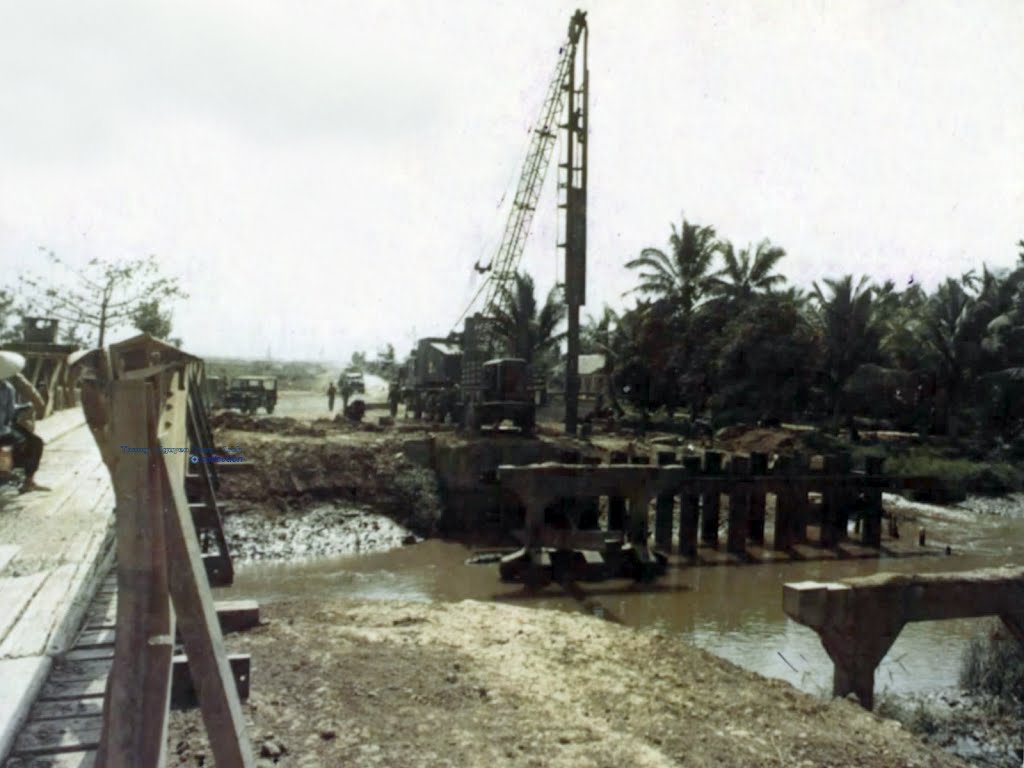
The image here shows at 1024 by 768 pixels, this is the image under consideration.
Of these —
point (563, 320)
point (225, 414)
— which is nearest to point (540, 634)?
point (225, 414)

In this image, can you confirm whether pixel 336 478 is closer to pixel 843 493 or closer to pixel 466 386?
pixel 466 386

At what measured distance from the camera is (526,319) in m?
32.0

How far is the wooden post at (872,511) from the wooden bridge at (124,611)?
12.1m

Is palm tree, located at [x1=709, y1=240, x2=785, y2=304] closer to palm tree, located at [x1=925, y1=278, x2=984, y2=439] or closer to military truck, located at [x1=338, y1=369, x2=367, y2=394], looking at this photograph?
palm tree, located at [x1=925, y1=278, x2=984, y2=439]

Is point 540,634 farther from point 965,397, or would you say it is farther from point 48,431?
point 965,397

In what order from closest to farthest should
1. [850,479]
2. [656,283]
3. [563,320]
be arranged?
[850,479], [656,283], [563,320]

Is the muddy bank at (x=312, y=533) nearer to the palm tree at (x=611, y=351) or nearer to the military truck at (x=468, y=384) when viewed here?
the military truck at (x=468, y=384)

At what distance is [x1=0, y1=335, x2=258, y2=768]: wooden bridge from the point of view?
7.29 ft

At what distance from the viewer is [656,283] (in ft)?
105

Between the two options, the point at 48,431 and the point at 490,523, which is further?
the point at 490,523

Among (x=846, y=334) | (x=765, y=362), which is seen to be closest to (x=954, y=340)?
(x=846, y=334)

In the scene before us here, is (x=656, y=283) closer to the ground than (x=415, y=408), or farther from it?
farther from it

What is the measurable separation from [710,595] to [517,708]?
6.94 meters

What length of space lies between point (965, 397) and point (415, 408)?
18.8 m
